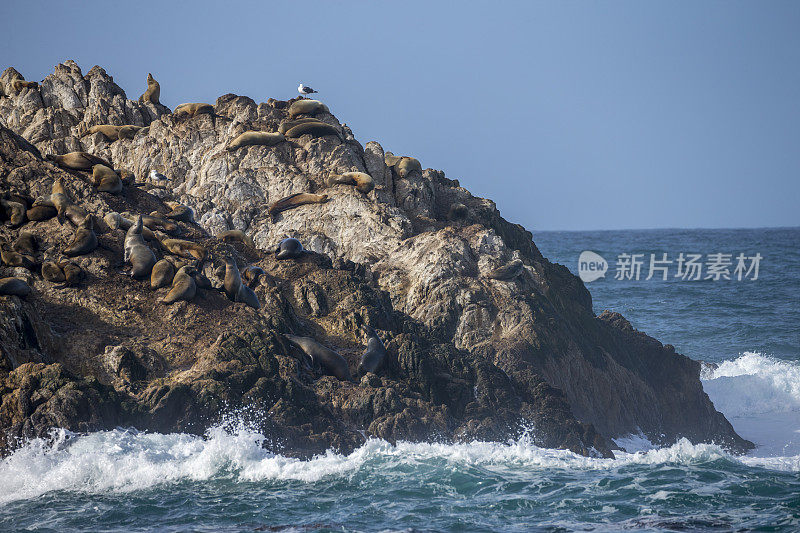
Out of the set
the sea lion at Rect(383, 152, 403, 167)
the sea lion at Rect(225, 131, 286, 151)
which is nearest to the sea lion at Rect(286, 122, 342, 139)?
the sea lion at Rect(225, 131, 286, 151)

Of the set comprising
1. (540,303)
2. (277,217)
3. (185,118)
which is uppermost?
(185,118)

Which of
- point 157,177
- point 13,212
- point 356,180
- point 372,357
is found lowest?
point 372,357

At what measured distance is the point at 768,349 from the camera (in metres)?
31.5

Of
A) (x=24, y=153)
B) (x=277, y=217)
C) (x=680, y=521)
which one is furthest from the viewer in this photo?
(x=277, y=217)

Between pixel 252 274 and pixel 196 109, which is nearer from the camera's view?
pixel 252 274

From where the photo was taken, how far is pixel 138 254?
17047mm

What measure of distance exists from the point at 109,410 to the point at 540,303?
31.1 ft

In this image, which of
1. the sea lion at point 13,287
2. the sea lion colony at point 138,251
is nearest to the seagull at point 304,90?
the sea lion colony at point 138,251

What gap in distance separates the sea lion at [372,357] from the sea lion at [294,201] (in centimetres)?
690

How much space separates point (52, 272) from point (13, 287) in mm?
1443

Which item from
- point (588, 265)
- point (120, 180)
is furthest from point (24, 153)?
point (588, 265)

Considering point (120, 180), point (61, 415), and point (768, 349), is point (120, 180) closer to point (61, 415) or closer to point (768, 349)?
point (61, 415)

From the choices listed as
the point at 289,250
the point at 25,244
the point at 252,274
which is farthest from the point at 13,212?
the point at 289,250

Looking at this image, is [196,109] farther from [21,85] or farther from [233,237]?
[233,237]
